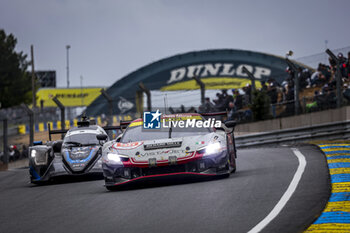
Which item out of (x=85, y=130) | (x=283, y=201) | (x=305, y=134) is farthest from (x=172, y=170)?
(x=305, y=134)

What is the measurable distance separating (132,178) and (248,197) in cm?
265

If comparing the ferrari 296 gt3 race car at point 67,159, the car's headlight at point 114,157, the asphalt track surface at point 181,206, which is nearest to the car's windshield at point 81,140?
the ferrari 296 gt3 race car at point 67,159

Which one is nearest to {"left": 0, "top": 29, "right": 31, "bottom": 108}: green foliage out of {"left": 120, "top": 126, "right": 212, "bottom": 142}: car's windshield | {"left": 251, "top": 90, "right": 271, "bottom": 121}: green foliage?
{"left": 251, "top": 90, "right": 271, "bottom": 121}: green foliage

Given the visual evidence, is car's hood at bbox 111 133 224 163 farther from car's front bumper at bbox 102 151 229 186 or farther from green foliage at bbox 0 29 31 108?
green foliage at bbox 0 29 31 108

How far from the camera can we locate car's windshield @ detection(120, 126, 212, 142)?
10.8 m

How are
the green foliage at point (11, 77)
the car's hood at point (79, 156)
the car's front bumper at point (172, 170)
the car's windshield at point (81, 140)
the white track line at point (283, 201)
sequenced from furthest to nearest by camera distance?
the green foliage at point (11, 77), the car's windshield at point (81, 140), the car's hood at point (79, 156), the car's front bumper at point (172, 170), the white track line at point (283, 201)

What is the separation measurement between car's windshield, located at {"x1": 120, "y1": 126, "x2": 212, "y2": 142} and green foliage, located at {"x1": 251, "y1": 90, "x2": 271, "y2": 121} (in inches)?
403

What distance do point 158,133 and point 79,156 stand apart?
2843 mm

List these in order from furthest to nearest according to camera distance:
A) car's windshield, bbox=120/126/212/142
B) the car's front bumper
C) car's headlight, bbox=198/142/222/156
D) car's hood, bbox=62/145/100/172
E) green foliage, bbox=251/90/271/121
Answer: green foliage, bbox=251/90/271/121 < car's hood, bbox=62/145/100/172 < car's windshield, bbox=120/126/212/142 < car's headlight, bbox=198/142/222/156 < the car's front bumper

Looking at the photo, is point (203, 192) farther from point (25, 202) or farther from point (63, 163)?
point (63, 163)

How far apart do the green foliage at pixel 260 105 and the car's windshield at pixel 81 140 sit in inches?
318

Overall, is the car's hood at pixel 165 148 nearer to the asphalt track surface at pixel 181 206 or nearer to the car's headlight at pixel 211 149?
the car's headlight at pixel 211 149

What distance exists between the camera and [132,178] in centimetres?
1006

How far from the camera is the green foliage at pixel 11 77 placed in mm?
68625
